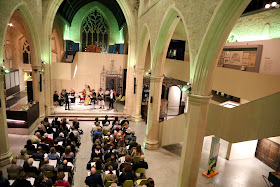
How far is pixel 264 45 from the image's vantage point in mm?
8172

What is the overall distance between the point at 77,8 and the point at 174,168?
18.2 m

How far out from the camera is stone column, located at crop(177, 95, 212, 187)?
18.4ft

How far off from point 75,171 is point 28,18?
8.35 m

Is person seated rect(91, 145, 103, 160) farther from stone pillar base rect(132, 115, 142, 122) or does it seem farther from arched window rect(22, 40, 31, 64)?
arched window rect(22, 40, 31, 64)

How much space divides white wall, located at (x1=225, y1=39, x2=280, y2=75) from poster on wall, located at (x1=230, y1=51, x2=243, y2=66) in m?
1.33

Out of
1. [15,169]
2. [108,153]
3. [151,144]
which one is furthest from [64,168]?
[151,144]

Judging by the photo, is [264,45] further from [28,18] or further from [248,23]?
[28,18]

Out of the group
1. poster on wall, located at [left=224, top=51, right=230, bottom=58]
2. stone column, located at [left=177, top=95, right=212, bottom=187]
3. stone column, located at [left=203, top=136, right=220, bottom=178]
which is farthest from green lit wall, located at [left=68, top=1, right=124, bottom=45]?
stone column, located at [left=177, top=95, right=212, bottom=187]

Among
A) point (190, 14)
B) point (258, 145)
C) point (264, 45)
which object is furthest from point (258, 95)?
point (258, 145)

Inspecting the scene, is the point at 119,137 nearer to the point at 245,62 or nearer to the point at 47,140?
A: the point at 47,140

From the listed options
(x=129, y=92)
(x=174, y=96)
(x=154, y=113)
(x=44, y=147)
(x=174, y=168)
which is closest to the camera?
(x=44, y=147)

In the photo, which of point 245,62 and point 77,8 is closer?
point 245,62

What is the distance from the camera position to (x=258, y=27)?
9219 mm

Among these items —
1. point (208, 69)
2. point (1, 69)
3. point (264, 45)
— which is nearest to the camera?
point (208, 69)
